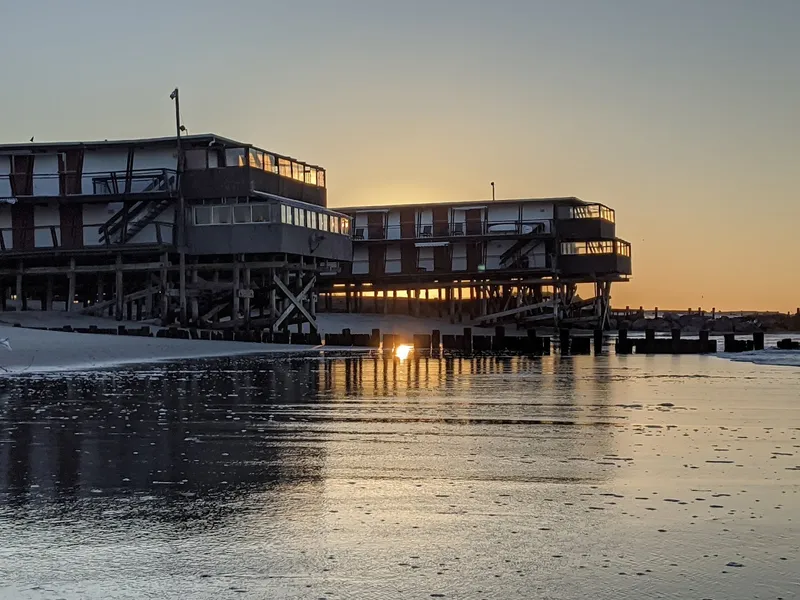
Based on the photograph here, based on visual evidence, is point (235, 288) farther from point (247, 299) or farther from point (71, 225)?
point (71, 225)

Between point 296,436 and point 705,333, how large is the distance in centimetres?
3439

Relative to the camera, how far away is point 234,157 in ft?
161

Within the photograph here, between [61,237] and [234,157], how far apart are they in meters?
9.97

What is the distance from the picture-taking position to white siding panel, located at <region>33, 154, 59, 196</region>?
5031cm

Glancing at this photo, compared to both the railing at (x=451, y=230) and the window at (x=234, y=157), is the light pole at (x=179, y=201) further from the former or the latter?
the railing at (x=451, y=230)

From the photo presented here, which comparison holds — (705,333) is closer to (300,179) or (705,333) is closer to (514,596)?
(300,179)

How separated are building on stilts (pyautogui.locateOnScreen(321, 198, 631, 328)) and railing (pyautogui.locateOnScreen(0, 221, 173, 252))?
2458cm

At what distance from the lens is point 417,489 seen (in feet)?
29.6

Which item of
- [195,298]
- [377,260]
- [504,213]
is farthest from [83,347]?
[504,213]

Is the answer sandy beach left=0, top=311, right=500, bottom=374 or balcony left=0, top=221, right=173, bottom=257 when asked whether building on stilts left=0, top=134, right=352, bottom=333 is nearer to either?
balcony left=0, top=221, right=173, bottom=257

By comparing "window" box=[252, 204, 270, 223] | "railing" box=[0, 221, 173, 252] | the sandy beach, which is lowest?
the sandy beach

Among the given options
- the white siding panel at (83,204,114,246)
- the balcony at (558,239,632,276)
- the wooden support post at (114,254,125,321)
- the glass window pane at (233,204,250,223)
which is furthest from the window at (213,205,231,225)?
the balcony at (558,239,632,276)

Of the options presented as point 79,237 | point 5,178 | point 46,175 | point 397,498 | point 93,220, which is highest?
point 46,175

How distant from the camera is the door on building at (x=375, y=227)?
236ft
